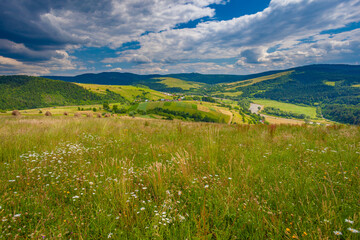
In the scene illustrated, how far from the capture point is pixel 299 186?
2947mm

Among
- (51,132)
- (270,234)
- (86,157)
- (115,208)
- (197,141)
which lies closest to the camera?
(270,234)

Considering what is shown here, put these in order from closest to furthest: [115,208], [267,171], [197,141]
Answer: [115,208] → [267,171] → [197,141]

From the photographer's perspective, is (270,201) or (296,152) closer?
(270,201)

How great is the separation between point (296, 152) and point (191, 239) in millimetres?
4679

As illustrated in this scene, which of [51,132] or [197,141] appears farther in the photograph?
[51,132]

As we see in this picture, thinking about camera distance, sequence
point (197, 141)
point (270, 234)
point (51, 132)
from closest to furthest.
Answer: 1. point (270, 234)
2. point (197, 141)
3. point (51, 132)

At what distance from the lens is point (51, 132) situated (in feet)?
22.8

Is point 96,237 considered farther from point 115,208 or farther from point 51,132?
A: point 51,132

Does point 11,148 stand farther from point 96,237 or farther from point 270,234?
point 270,234

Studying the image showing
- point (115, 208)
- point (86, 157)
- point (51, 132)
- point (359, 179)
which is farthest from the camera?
point (51, 132)

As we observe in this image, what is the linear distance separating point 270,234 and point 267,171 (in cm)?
182

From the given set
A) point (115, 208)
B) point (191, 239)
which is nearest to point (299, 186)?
point (191, 239)

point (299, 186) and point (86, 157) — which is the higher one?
point (299, 186)

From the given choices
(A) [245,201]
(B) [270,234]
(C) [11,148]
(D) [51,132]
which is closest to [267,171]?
(A) [245,201]
